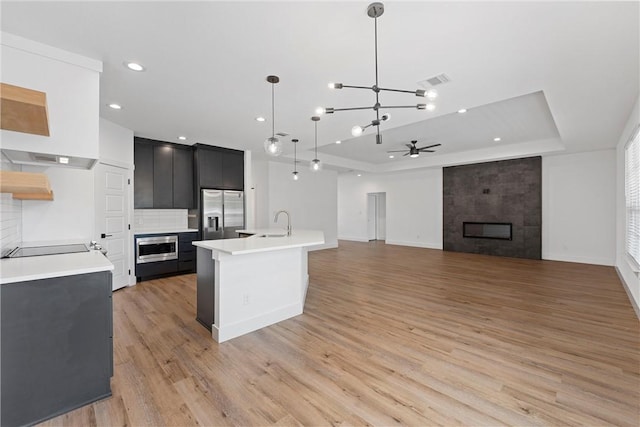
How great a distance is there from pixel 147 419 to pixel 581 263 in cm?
916

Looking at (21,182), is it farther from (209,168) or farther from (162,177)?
(209,168)

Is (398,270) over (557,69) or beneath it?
beneath

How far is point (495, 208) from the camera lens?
8.21 m

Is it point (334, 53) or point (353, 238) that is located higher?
point (334, 53)

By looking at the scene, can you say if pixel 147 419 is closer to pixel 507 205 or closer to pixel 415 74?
pixel 415 74

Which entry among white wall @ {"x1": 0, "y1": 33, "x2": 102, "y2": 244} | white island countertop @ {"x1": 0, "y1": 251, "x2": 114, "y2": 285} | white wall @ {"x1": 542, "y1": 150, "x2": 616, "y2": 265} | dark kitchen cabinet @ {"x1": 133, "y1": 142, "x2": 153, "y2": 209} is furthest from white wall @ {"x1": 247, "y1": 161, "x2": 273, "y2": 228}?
white wall @ {"x1": 542, "y1": 150, "x2": 616, "y2": 265}

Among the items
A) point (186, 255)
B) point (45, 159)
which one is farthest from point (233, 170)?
point (45, 159)

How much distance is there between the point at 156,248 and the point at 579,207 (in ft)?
32.5

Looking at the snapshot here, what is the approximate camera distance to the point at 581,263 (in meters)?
6.91

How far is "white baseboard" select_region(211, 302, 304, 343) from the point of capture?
2896mm

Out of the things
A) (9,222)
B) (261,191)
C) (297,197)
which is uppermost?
(261,191)

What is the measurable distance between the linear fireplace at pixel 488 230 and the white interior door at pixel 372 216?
3935 millimetres

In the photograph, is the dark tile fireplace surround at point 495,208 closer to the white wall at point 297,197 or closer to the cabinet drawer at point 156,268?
the white wall at point 297,197

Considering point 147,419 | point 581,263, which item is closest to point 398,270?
point 581,263
